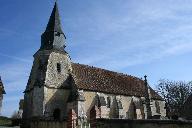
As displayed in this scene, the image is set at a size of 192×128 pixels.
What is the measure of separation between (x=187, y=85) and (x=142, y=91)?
52.1ft

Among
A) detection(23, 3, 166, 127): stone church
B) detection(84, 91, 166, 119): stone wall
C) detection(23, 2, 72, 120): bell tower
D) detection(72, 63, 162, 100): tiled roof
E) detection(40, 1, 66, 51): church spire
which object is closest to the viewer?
detection(23, 2, 72, 120): bell tower

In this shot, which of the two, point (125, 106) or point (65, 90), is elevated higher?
point (65, 90)

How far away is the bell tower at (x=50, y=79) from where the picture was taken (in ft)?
105

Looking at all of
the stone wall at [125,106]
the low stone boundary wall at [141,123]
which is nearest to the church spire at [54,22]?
the stone wall at [125,106]

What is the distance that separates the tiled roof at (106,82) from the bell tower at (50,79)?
1978 millimetres

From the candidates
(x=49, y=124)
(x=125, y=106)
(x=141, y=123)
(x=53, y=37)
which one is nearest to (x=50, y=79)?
(x=53, y=37)

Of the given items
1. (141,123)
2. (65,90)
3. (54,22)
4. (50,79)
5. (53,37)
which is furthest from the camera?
(54,22)

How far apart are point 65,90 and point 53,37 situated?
727 cm

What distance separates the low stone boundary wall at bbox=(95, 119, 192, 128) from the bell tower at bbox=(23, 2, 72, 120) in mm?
20199

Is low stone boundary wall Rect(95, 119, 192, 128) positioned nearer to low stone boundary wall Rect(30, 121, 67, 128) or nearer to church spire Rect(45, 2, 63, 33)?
low stone boundary wall Rect(30, 121, 67, 128)

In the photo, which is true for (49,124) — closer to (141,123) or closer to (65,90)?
(141,123)

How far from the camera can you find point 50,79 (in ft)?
109

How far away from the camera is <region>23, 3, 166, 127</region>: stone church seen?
106 ft

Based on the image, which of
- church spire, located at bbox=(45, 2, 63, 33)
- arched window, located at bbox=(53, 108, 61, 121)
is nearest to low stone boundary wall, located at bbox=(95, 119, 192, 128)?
arched window, located at bbox=(53, 108, 61, 121)
